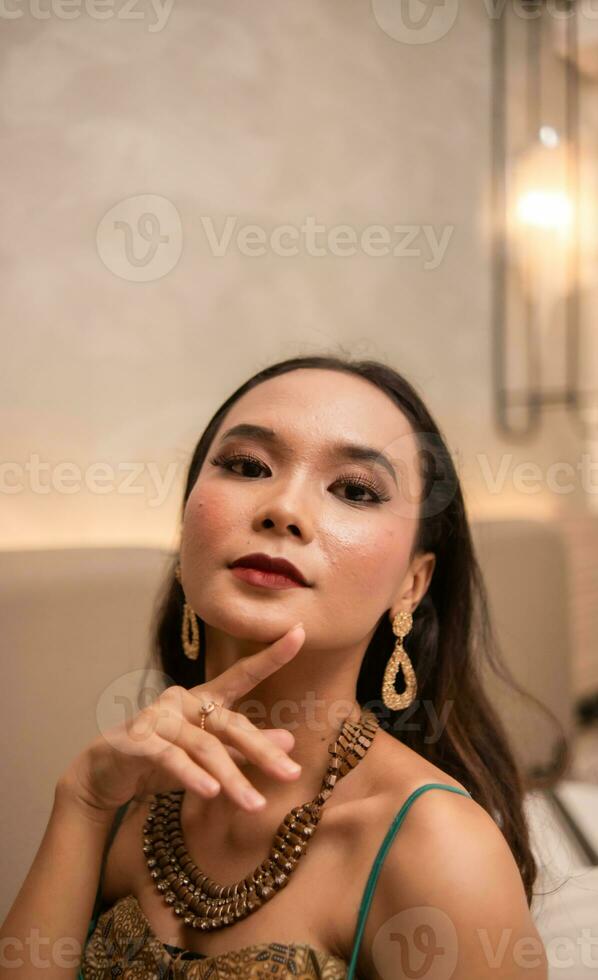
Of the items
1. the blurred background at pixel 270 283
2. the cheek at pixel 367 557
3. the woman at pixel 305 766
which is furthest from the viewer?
the blurred background at pixel 270 283

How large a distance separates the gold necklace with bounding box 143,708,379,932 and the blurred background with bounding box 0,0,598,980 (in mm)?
445

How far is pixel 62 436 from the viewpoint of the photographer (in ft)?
5.27

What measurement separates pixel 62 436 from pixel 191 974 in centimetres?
94

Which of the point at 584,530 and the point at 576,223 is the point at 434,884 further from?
the point at 576,223

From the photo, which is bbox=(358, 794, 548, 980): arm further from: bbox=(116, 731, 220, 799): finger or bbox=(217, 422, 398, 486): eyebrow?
bbox=(217, 422, 398, 486): eyebrow

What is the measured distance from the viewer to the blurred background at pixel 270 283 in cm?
153

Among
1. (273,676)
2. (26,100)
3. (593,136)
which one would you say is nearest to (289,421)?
(273,676)

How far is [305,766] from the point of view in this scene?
3.54 ft

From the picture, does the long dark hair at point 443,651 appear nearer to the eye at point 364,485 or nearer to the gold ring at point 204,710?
the eye at point 364,485

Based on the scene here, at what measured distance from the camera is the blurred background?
1534mm

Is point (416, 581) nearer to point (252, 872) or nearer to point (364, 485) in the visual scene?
point (364, 485)

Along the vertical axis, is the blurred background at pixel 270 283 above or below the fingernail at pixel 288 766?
above

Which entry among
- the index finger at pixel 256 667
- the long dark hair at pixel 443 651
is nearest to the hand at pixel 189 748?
the index finger at pixel 256 667

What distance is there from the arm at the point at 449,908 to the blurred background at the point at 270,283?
0.56 m
